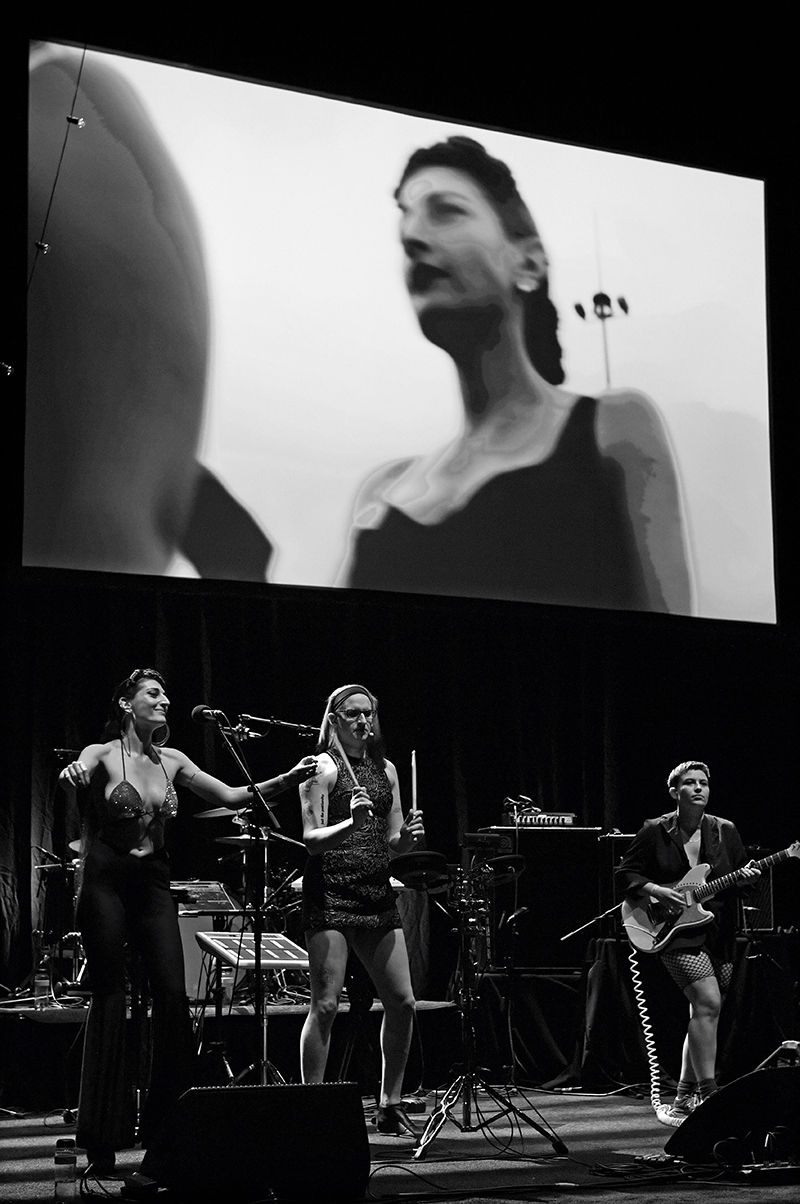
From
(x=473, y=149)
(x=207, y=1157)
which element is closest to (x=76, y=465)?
(x=473, y=149)

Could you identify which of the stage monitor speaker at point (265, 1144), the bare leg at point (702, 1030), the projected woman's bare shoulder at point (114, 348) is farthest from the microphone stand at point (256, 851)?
the bare leg at point (702, 1030)

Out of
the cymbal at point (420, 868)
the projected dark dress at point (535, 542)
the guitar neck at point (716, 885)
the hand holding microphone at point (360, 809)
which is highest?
the projected dark dress at point (535, 542)

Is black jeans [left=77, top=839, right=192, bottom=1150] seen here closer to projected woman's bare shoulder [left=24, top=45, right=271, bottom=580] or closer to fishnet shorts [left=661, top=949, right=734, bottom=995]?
projected woman's bare shoulder [left=24, top=45, right=271, bottom=580]

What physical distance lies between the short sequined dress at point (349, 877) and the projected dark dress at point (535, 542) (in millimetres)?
1473

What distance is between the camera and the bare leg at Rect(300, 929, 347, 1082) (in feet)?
A: 16.0

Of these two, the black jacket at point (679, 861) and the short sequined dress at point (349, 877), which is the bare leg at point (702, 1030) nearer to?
the black jacket at point (679, 861)

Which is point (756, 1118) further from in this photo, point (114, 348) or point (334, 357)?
point (114, 348)

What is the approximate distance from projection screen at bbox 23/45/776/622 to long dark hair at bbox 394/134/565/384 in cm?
6

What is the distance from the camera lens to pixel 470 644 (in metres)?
7.96

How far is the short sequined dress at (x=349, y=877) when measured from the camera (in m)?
4.98

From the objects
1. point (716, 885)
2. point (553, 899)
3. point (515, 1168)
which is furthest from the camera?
point (553, 899)

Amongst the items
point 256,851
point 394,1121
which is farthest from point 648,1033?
point 256,851

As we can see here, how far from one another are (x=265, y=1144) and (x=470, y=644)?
4558mm

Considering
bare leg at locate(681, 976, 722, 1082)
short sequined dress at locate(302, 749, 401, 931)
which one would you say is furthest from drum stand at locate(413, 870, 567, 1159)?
bare leg at locate(681, 976, 722, 1082)
